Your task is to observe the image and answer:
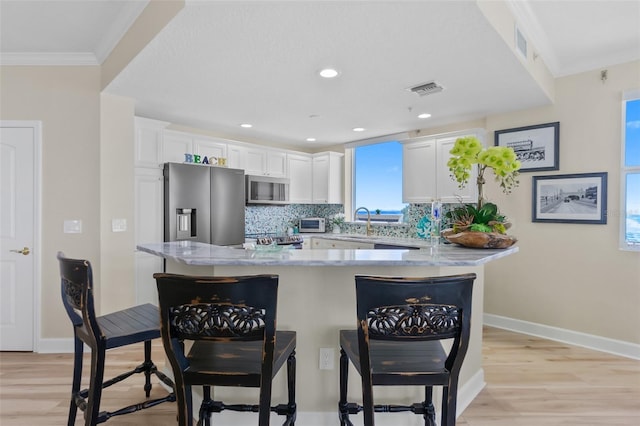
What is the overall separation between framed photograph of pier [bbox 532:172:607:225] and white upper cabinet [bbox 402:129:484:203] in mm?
684

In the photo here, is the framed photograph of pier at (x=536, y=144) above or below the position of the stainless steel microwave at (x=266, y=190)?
above

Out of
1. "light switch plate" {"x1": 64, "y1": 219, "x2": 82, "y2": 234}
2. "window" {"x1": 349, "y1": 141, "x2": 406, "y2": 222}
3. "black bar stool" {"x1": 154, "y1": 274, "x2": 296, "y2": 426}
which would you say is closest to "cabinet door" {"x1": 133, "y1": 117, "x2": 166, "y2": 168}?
"light switch plate" {"x1": 64, "y1": 219, "x2": 82, "y2": 234}

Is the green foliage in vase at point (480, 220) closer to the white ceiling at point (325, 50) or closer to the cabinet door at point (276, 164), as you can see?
the white ceiling at point (325, 50)

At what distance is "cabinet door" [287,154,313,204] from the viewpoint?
5.59m

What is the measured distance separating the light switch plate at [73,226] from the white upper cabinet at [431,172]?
3.81 m

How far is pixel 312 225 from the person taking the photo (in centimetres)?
581

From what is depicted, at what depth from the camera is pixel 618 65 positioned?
319cm

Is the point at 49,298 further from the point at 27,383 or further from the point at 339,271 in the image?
the point at 339,271

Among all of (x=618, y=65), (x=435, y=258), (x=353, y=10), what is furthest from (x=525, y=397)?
(x=618, y=65)

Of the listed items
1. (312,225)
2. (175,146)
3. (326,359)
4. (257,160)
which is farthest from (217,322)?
(312,225)

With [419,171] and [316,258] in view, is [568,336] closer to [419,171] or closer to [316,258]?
[419,171]

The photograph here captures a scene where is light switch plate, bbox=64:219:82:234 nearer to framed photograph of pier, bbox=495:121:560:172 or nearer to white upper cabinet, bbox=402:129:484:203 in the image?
white upper cabinet, bbox=402:129:484:203

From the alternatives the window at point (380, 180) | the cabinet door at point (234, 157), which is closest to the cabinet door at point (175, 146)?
the cabinet door at point (234, 157)

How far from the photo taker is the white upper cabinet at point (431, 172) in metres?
4.21
